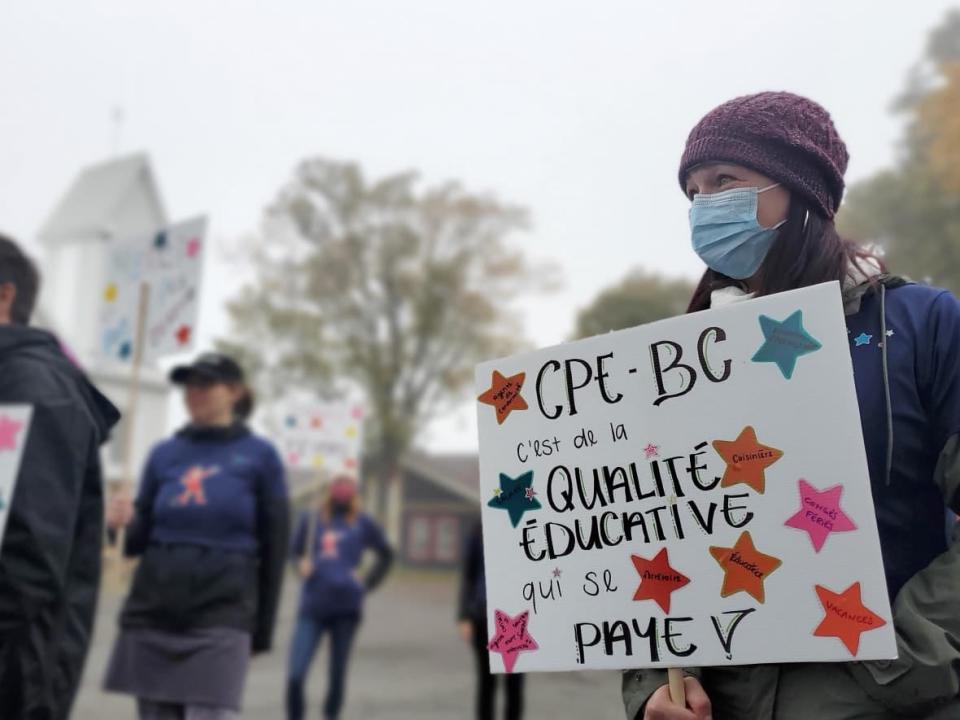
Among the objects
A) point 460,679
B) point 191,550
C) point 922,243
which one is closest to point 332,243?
point 922,243

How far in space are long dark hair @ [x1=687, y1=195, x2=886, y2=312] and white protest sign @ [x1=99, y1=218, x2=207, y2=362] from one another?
4631 millimetres

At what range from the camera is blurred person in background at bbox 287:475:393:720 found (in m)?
7.66

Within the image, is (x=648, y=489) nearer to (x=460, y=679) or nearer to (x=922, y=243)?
(x=460, y=679)

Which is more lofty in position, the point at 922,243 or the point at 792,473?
the point at 922,243

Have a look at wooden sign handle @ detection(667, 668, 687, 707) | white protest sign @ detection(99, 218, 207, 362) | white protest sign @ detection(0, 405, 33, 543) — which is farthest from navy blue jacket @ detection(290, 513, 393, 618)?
wooden sign handle @ detection(667, 668, 687, 707)

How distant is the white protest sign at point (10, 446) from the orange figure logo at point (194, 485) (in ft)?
5.39

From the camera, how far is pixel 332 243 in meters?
39.0

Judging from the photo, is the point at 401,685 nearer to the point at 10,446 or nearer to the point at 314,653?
the point at 314,653

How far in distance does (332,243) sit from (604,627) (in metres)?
37.9

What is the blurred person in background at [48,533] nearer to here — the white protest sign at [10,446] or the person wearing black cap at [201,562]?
the white protest sign at [10,446]

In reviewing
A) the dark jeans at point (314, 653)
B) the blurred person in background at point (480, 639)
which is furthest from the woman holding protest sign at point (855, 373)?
the dark jeans at point (314, 653)

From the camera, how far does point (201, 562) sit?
14.8 ft

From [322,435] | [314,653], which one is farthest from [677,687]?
[322,435]

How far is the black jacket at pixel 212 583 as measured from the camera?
4.47 meters
